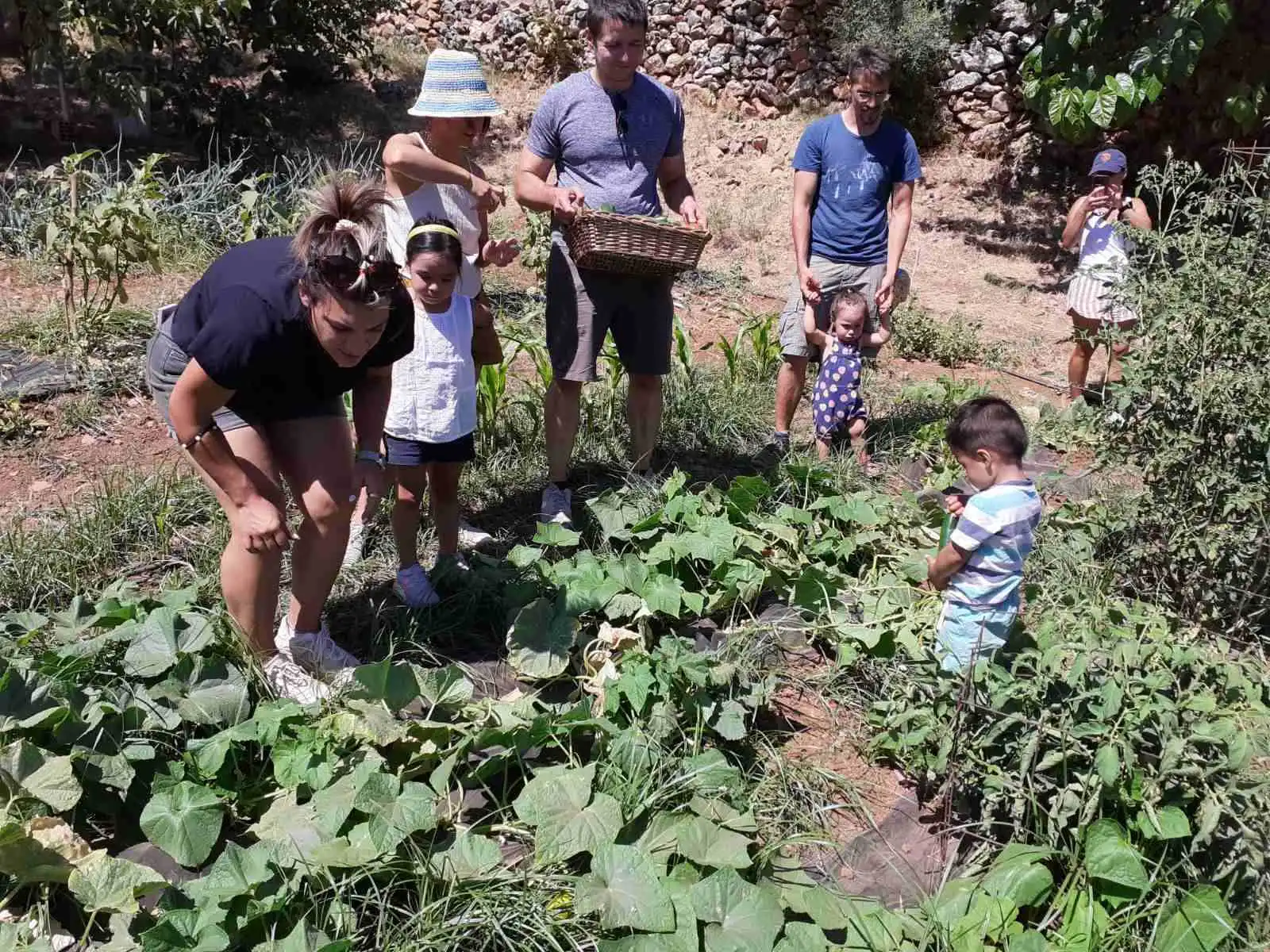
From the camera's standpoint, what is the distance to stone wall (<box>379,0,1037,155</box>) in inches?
409

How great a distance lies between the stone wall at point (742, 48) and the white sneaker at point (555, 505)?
7.89 metres

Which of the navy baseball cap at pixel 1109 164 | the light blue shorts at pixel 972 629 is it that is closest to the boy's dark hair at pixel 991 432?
the light blue shorts at pixel 972 629

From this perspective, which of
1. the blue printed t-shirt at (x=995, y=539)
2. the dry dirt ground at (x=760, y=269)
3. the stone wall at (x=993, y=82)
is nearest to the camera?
the blue printed t-shirt at (x=995, y=539)

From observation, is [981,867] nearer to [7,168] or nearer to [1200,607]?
[1200,607]

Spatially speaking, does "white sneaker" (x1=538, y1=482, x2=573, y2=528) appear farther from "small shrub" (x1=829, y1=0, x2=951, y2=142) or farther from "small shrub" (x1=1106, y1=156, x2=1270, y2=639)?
"small shrub" (x1=829, y1=0, x2=951, y2=142)

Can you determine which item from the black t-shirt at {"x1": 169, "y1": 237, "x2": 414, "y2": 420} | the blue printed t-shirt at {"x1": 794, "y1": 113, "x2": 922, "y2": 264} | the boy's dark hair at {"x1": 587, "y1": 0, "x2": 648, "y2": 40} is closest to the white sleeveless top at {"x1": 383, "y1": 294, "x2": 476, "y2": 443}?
the black t-shirt at {"x1": 169, "y1": 237, "x2": 414, "y2": 420}

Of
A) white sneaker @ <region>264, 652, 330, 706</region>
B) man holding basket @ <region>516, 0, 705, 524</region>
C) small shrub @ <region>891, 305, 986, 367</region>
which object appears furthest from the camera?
small shrub @ <region>891, 305, 986, 367</region>

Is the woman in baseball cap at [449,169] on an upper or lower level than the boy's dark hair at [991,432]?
upper

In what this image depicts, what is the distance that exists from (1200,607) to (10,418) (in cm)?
437

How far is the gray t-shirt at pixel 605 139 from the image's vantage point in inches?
145

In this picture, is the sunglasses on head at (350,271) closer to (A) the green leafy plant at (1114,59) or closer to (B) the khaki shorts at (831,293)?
(B) the khaki shorts at (831,293)

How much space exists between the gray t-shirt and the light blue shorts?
188 cm

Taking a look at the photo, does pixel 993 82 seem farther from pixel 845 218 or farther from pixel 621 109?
pixel 621 109

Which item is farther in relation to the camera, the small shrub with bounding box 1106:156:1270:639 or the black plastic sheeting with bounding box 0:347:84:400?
the black plastic sheeting with bounding box 0:347:84:400
